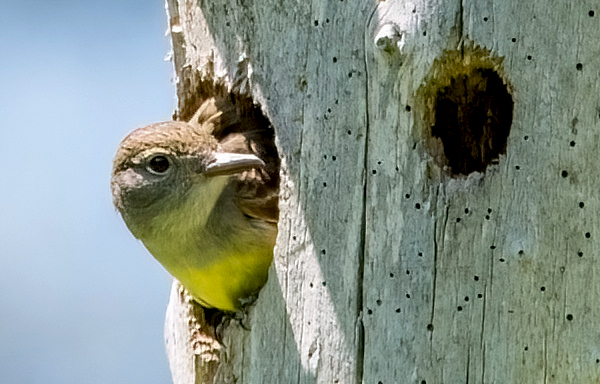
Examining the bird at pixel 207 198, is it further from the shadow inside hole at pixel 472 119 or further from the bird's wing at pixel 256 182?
the shadow inside hole at pixel 472 119

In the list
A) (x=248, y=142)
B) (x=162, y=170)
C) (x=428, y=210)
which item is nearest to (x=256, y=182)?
(x=248, y=142)

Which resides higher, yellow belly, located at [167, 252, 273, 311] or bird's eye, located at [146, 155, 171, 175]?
bird's eye, located at [146, 155, 171, 175]

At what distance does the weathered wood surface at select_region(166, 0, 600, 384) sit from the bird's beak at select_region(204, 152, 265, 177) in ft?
0.41

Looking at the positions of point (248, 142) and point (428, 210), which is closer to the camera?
point (428, 210)

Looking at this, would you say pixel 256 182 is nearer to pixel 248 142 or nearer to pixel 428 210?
pixel 248 142

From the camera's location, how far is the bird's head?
2.84 metres

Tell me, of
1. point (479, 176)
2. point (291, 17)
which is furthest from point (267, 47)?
point (479, 176)

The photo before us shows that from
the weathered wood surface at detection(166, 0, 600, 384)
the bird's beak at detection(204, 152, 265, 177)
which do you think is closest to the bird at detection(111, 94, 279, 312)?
the bird's beak at detection(204, 152, 265, 177)

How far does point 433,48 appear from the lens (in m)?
2.36

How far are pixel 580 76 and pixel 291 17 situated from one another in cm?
96

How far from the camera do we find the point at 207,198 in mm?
2910

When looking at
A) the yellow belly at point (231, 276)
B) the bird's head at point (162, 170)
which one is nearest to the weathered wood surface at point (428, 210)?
the yellow belly at point (231, 276)

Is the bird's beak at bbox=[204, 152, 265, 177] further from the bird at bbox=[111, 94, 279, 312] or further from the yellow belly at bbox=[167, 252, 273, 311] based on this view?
the yellow belly at bbox=[167, 252, 273, 311]

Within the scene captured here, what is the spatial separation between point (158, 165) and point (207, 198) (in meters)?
0.21
